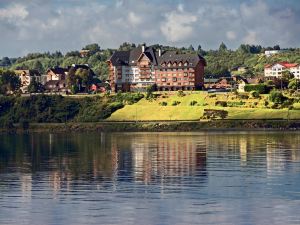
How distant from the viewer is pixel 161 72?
19175 cm

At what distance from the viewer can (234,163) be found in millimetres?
82938

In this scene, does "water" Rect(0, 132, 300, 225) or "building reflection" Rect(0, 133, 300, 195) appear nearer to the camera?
"water" Rect(0, 132, 300, 225)

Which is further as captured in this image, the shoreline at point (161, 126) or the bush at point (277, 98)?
the bush at point (277, 98)

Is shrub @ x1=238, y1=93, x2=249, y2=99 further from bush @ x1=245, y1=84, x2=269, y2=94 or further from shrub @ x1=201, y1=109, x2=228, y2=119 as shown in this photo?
shrub @ x1=201, y1=109, x2=228, y2=119

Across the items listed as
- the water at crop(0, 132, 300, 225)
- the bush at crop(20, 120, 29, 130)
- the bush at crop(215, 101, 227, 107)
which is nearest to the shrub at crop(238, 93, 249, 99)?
the bush at crop(215, 101, 227, 107)

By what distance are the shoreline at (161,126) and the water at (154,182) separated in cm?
2069

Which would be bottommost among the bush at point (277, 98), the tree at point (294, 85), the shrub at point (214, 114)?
the shrub at point (214, 114)

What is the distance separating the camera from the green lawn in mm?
141000

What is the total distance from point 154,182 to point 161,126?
73.7 metres

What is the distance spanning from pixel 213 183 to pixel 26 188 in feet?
44.9

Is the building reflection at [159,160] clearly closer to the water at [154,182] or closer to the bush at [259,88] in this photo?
the water at [154,182]

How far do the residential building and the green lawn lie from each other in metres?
21.1

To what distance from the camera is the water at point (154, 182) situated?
54.4m

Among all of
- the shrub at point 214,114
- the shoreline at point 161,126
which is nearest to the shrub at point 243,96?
the shrub at point 214,114
